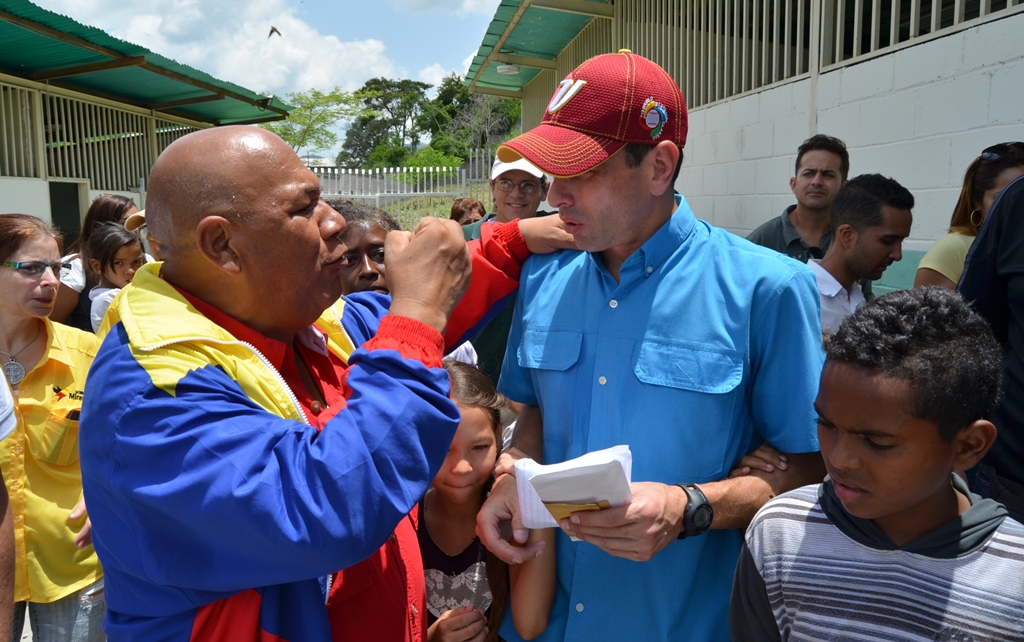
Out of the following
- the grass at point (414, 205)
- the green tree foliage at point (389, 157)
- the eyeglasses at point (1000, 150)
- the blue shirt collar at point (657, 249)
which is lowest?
the blue shirt collar at point (657, 249)

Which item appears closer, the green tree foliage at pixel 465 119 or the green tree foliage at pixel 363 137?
the green tree foliage at pixel 465 119

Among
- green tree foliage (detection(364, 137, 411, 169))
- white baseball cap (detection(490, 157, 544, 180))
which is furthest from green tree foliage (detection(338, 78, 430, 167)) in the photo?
white baseball cap (detection(490, 157, 544, 180))

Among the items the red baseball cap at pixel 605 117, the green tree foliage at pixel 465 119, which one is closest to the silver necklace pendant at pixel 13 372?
the red baseball cap at pixel 605 117

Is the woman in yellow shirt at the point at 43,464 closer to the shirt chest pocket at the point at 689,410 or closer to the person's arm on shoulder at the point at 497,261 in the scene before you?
the person's arm on shoulder at the point at 497,261

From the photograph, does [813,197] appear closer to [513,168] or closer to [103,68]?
[513,168]

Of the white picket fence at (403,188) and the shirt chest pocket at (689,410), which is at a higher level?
the white picket fence at (403,188)

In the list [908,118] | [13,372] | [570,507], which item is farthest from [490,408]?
[908,118]

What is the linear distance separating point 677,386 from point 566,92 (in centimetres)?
80

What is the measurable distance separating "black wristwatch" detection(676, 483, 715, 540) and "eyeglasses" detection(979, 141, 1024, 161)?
2856 millimetres

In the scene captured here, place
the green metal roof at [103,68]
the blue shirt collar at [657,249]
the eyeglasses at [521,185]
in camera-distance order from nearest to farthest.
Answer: the blue shirt collar at [657,249] → the eyeglasses at [521,185] → the green metal roof at [103,68]

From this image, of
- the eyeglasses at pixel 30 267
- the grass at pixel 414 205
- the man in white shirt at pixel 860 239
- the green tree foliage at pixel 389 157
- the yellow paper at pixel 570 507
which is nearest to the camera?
the yellow paper at pixel 570 507

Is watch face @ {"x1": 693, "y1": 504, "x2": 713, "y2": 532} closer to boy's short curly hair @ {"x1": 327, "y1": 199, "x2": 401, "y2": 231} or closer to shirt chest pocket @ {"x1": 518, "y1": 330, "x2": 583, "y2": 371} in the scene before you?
shirt chest pocket @ {"x1": 518, "y1": 330, "x2": 583, "y2": 371}

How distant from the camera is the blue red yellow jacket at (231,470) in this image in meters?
1.31

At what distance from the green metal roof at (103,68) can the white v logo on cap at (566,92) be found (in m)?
9.48
